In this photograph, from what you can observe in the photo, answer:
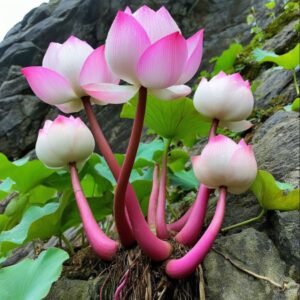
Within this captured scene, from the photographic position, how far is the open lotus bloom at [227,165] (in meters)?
0.50

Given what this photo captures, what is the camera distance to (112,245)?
535mm

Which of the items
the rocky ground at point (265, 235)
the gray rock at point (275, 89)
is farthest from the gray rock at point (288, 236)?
the gray rock at point (275, 89)

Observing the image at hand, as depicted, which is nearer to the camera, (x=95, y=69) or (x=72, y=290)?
(x=95, y=69)

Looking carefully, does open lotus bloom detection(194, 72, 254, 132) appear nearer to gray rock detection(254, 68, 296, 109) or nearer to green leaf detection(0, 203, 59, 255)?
green leaf detection(0, 203, 59, 255)

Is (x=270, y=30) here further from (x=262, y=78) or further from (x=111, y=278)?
(x=111, y=278)

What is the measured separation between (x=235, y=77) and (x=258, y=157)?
0.33 meters

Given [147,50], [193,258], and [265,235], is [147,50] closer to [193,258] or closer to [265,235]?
[193,258]

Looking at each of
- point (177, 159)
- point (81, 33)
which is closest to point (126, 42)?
point (177, 159)

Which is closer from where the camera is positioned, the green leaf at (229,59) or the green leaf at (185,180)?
the green leaf at (185,180)

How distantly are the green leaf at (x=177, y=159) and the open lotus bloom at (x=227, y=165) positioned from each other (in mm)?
316

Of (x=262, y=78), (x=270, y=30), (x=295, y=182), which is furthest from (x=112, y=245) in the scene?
(x=270, y=30)

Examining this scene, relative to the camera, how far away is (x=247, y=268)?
1.90 ft

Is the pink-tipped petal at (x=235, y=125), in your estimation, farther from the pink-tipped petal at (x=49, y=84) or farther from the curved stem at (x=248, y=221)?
the pink-tipped petal at (x=49, y=84)

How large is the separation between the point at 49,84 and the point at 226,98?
0.25 metres
